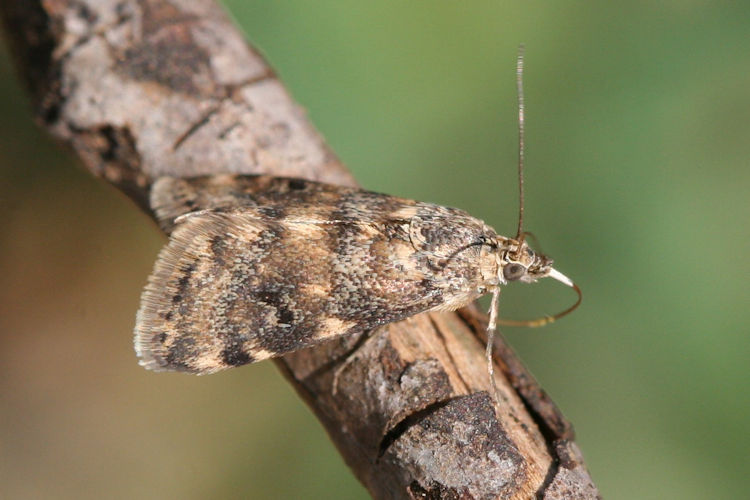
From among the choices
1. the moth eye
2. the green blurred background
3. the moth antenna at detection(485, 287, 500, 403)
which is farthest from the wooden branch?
the green blurred background

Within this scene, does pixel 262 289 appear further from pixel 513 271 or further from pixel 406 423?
pixel 513 271

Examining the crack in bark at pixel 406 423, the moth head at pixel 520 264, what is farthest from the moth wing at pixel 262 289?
the crack in bark at pixel 406 423

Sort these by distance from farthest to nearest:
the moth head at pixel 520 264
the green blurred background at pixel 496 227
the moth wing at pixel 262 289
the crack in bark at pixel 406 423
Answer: the green blurred background at pixel 496 227 < the moth head at pixel 520 264 < the moth wing at pixel 262 289 < the crack in bark at pixel 406 423

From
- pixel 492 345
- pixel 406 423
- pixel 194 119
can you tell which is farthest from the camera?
pixel 194 119

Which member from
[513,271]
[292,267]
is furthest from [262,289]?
[513,271]

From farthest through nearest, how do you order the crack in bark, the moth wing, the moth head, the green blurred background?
the green blurred background, the moth head, the moth wing, the crack in bark

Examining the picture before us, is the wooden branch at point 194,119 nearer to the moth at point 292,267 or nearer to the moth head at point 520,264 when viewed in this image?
the moth at point 292,267

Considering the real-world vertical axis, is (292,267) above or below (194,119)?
below

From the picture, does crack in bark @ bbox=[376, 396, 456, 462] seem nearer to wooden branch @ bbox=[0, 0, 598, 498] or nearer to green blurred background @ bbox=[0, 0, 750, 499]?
wooden branch @ bbox=[0, 0, 598, 498]
